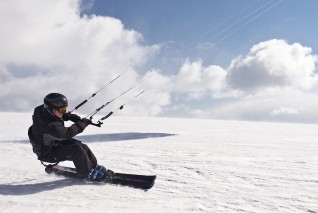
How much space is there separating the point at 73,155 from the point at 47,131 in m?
0.61

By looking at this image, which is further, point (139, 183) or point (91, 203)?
point (139, 183)

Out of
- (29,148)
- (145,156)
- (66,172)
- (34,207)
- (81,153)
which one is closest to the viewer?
(34,207)

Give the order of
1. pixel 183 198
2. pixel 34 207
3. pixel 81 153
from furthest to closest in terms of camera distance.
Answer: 1. pixel 81 153
2. pixel 183 198
3. pixel 34 207

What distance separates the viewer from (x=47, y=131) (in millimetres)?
5824

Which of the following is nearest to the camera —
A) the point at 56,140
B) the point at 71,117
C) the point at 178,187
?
the point at 178,187

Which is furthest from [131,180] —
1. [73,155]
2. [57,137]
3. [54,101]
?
[54,101]

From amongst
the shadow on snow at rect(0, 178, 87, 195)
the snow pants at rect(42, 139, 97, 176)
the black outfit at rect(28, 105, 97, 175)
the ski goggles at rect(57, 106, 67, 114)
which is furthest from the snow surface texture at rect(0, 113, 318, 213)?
the ski goggles at rect(57, 106, 67, 114)

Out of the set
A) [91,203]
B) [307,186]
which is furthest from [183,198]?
[307,186]

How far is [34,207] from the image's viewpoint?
473 cm

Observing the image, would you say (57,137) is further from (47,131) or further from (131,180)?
(131,180)

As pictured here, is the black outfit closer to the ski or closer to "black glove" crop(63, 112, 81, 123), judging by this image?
"black glove" crop(63, 112, 81, 123)

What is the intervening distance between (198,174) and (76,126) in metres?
2.67

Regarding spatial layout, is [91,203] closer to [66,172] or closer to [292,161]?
[66,172]

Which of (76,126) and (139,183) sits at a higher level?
(76,126)
